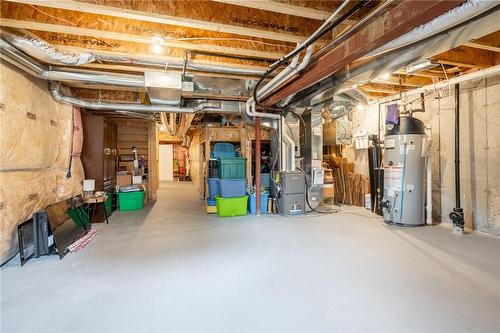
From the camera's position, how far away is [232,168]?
4.86 meters

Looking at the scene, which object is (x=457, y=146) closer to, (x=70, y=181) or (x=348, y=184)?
(x=348, y=184)

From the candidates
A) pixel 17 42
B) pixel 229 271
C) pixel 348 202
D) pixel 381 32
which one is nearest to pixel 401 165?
pixel 348 202

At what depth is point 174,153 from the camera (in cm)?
1322

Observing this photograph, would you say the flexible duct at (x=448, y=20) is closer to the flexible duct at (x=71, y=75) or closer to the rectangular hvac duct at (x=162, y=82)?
the rectangular hvac duct at (x=162, y=82)

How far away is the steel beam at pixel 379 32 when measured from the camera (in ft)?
4.65

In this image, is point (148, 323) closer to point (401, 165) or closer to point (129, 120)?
point (401, 165)

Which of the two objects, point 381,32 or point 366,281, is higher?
A: point 381,32

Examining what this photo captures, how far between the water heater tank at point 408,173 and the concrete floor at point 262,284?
491mm

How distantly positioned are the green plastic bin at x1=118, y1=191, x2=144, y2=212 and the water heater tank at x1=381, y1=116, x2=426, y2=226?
4.99 meters

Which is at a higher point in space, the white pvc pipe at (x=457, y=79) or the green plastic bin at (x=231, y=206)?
the white pvc pipe at (x=457, y=79)

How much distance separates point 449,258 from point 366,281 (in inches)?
48.4

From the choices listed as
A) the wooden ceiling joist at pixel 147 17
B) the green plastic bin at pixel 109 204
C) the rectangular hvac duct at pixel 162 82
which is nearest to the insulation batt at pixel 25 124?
the wooden ceiling joist at pixel 147 17

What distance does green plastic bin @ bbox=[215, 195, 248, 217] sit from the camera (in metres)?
4.60

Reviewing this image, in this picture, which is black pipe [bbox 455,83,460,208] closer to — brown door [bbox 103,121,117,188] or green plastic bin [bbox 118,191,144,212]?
green plastic bin [bbox 118,191,144,212]
